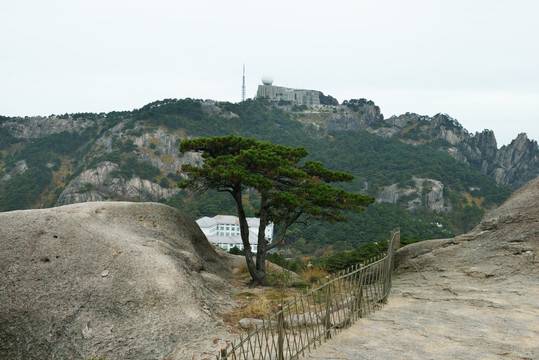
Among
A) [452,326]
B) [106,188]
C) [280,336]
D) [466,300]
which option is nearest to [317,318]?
[280,336]

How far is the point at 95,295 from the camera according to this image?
916cm

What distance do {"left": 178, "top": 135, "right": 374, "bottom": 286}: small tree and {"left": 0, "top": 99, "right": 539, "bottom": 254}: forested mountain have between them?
52059 millimetres

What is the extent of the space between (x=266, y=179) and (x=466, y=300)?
25.1 feet

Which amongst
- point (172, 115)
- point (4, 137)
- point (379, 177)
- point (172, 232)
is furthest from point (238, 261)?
point (4, 137)

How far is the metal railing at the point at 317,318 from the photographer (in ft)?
21.6

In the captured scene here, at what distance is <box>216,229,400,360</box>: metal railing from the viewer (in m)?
6.58

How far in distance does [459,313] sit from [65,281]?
31.1ft

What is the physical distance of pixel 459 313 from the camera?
9.07 metres

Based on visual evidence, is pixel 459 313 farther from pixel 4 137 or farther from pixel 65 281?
pixel 4 137

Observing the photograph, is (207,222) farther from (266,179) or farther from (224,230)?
(266,179)

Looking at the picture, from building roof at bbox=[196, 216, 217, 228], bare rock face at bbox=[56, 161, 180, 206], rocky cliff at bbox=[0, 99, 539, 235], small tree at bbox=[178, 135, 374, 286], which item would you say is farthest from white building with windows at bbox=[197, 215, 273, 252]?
small tree at bbox=[178, 135, 374, 286]

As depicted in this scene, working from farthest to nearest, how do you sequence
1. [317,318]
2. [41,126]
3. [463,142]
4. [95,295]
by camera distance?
[463,142] → [41,126] → [95,295] → [317,318]

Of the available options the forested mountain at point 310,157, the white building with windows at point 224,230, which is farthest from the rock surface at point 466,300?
the white building with windows at point 224,230

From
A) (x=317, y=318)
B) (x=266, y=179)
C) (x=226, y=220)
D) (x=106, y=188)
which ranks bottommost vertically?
(x=226, y=220)
